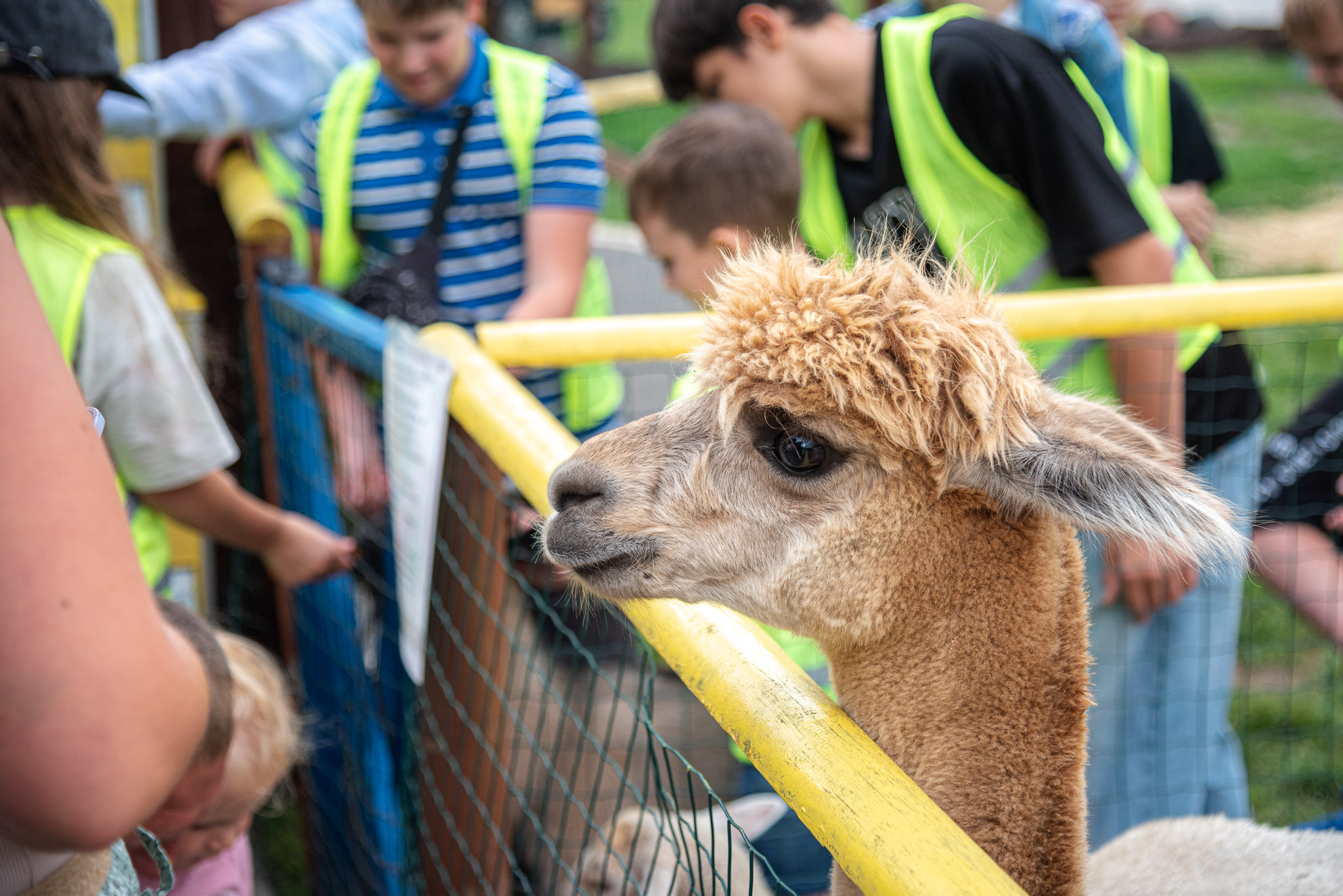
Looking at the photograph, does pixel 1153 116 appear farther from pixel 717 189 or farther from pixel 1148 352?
pixel 717 189

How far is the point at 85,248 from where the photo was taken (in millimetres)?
2031

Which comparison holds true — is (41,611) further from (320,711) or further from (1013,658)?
(320,711)

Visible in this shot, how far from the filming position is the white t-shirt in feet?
6.72

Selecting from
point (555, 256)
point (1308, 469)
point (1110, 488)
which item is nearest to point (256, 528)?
point (555, 256)

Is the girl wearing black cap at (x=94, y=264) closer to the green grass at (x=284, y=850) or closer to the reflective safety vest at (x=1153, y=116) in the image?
the green grass at (x=284, y=850)

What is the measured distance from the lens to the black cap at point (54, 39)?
192cm

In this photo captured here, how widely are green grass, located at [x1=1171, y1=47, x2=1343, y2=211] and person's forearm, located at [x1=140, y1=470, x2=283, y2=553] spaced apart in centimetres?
1007

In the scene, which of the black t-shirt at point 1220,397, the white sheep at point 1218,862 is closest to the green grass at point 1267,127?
the black t-shirt at point 1220,397

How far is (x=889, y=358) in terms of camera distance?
1.38 m

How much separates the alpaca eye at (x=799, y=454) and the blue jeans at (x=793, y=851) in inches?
44.6

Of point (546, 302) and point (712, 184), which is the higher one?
point (712, 184)

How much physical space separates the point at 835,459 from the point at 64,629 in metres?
0.97

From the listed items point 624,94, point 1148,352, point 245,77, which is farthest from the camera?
point 624,94

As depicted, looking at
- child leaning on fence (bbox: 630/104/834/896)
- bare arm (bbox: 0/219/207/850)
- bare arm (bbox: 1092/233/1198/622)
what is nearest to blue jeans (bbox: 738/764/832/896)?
child leaning on fence (bbox: 630/104/834/896)
